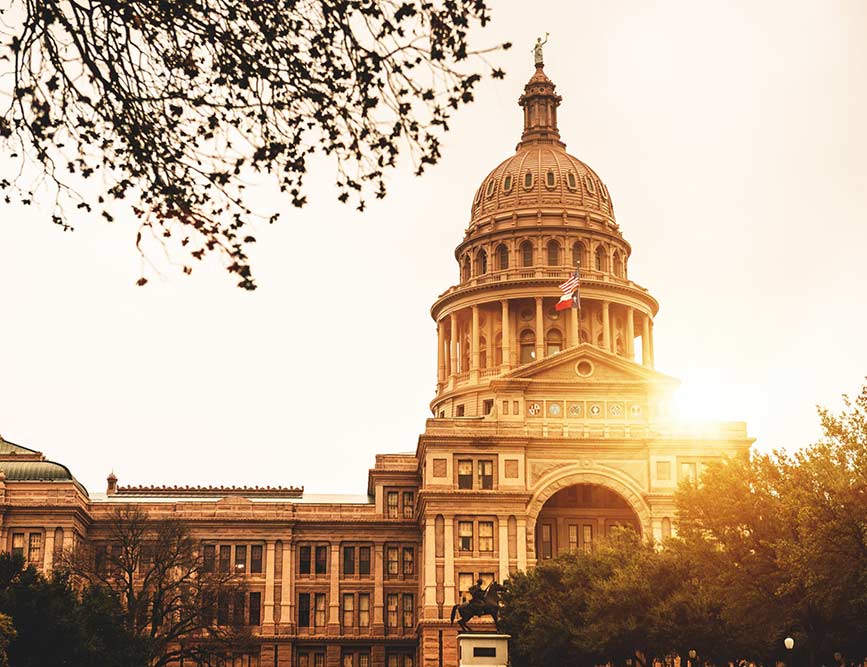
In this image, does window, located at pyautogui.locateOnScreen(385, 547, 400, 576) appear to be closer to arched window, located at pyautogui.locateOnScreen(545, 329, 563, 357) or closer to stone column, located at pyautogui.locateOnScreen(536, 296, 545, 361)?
stone column, located at pyautogui.locateOnScreen(536, 296, 545, 361)

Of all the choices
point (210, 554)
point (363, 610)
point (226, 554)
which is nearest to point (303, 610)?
point (363, 610)

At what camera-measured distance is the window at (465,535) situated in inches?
4198

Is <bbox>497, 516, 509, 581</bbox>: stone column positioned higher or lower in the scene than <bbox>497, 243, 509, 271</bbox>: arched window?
lower

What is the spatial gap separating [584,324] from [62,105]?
11449cm

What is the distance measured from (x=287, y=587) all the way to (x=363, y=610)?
6523 mm

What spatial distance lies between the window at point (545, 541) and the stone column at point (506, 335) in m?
20.1

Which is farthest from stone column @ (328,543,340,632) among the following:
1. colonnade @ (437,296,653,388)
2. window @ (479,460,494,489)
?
colonnade @ (437,296,653,388)

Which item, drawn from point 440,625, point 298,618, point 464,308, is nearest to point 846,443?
point 440,625

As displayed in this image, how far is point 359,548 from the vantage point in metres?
119

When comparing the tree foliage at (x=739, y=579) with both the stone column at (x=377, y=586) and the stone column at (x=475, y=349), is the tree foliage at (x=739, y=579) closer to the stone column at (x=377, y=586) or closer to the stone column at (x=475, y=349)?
the stone column at (x=377, y=586)

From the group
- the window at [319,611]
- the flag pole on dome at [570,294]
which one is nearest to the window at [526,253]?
the flag pole on dome at [570,294]

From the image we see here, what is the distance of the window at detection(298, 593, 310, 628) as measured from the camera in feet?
384

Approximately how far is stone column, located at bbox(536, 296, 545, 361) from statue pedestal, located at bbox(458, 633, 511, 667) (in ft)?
193

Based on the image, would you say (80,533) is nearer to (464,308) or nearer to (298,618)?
(298,618)
